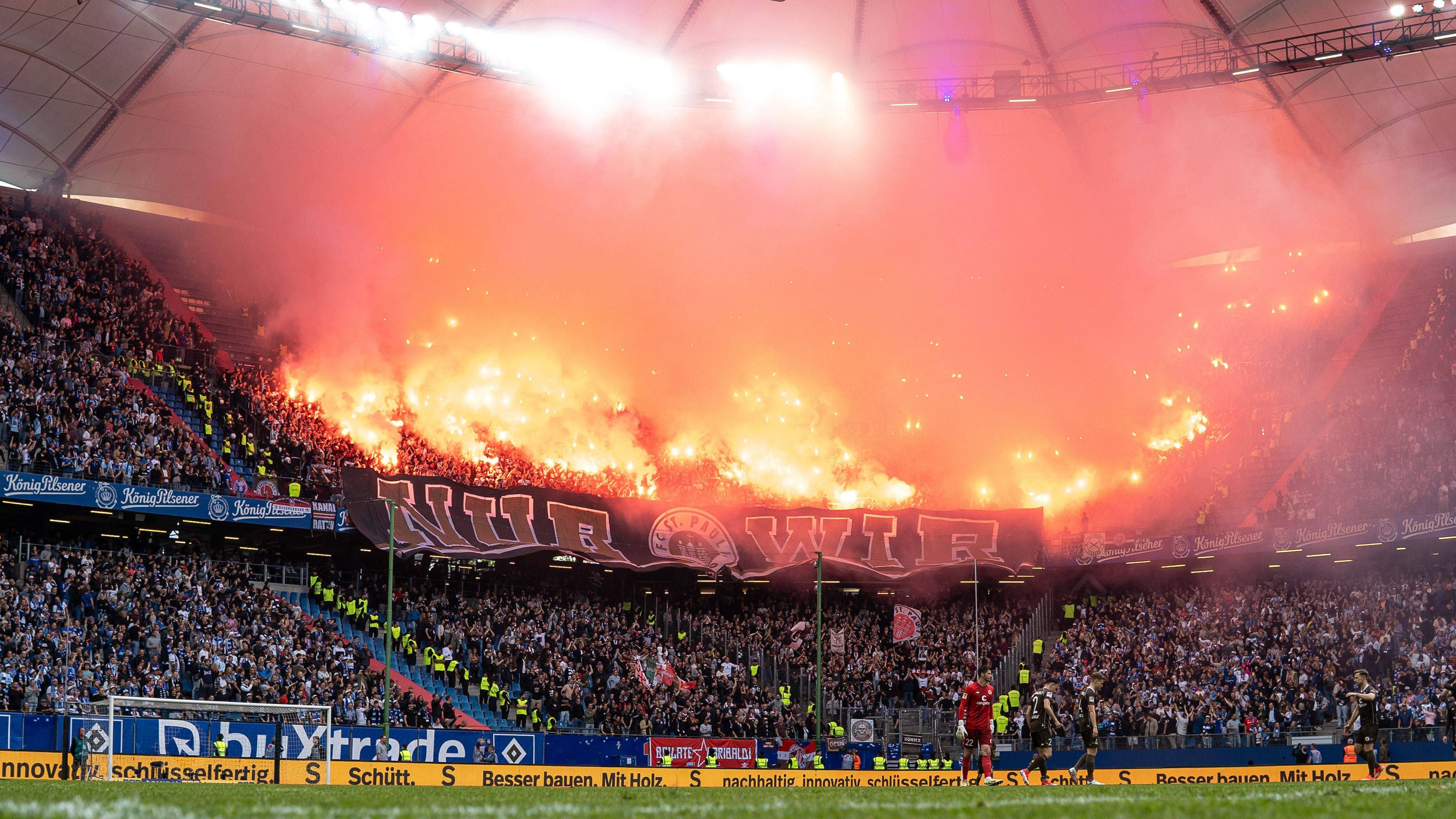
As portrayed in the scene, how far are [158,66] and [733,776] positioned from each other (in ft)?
99.3

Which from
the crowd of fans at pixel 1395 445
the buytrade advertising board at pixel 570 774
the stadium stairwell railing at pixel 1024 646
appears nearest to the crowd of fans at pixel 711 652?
the stadium stairwell railing at pixel 1024 646

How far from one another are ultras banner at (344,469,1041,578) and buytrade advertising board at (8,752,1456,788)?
10646mm

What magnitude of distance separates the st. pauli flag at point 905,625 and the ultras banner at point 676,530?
1625 millimetres

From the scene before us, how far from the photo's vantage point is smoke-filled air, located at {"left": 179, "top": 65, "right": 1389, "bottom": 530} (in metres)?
54.3

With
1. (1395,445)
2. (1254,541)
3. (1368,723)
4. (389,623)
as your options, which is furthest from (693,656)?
(1368,723)

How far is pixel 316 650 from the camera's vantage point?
133 feet

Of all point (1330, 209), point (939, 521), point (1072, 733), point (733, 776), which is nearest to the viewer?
point (733, 776)

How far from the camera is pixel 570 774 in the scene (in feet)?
120

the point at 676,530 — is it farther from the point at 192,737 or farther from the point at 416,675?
the point at 192,737

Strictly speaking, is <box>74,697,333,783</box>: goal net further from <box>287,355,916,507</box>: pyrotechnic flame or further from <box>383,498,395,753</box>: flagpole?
<box>287,355,916,507</box>: pyrotechnic flame

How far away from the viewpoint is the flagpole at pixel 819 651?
40062 mm

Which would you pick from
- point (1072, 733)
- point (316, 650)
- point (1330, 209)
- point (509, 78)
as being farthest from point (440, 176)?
point (1330, 209)

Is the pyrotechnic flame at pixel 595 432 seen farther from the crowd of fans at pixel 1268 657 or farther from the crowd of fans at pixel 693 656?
the crowd of fans at pixel 1268 657

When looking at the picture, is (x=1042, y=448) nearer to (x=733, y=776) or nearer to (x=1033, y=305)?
(x=1033, y=305)
